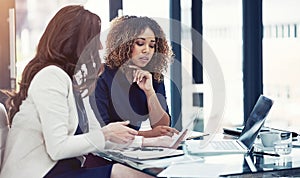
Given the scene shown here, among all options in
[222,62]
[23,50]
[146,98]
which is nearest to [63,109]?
[146,98]

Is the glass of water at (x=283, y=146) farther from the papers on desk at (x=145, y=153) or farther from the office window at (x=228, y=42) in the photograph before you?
the office window at (x=228, y=42)

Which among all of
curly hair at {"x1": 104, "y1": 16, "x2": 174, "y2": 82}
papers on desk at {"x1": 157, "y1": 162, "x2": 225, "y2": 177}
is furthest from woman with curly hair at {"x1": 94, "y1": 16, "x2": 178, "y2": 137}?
papers on desk at {"x1": 157, "y1": 162, "x2": 225, "y2": 177}

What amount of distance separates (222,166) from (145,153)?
0.36 m

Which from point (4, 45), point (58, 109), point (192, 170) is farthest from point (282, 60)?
point (58, 109)

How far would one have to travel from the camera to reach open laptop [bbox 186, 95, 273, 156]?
2.07 meters

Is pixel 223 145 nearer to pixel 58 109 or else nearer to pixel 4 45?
pixel 58 109

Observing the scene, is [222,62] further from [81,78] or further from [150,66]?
[81,78]

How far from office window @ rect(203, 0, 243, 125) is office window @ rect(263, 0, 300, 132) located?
0.75 feet

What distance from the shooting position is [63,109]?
1740 millimetres

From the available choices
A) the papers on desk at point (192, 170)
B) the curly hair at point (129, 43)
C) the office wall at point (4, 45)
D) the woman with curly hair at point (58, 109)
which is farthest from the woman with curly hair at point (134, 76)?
the office wall at point (4, 45)

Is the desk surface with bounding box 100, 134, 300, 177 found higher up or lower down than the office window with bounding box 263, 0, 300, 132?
lower down

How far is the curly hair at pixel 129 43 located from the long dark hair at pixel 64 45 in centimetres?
81

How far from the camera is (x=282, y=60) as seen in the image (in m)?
3.93

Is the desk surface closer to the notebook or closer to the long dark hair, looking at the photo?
the notebook
